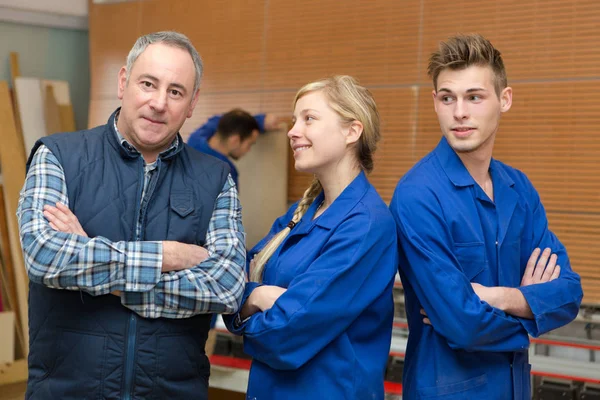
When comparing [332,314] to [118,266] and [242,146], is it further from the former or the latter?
[242,146]

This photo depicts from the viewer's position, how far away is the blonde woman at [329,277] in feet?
6.20

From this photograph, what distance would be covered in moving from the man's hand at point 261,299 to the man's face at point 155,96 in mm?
540

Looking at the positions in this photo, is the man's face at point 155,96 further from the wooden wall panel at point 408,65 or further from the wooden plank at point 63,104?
the wooden plank at point 63,104

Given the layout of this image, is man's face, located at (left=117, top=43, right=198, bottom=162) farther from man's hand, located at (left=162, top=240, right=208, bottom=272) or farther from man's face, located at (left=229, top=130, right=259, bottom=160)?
man's face, located at (left=229, top=130, right=259, bottom=160)

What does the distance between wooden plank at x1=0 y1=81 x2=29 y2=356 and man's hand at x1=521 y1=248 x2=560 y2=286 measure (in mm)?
4588

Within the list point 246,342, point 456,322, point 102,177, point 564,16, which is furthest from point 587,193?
point 102,177

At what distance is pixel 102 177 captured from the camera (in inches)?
75.5

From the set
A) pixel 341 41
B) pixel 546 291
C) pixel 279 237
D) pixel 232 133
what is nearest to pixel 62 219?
pixel 279 237

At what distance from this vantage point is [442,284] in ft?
6.48

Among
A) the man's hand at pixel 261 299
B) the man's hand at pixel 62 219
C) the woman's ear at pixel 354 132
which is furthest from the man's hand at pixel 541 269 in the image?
the man's hand at pixel 62 219

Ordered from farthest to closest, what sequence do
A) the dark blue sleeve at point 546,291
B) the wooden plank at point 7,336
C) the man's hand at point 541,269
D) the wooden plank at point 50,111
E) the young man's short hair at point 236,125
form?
the wooden plank at point 50,111
the wooden plank at point 7,336
the young man's short hair at point 236,125
the man's hand at point 541,269
the dark blue sleeve at point 546,291

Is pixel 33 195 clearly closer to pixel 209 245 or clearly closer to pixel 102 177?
pixel 102 177

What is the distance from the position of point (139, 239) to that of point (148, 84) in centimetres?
46

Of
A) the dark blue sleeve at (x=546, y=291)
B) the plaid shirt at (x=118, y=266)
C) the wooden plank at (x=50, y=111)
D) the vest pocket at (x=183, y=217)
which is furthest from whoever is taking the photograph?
the wooden plank at (x=50, y=111)
